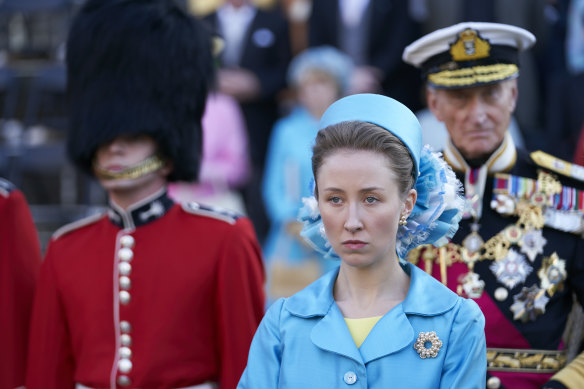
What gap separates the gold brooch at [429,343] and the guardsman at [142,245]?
107 cm

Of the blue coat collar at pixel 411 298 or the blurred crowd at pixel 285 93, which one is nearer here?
the blue coat collar at pixel 411 298

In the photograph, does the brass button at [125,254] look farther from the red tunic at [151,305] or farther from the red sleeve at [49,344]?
the red sleeve at [49,344]

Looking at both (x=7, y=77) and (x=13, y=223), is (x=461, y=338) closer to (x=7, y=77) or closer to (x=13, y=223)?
(x=13, y=223)

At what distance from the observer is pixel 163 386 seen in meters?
3.63

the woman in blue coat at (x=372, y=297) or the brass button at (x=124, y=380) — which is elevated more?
the woman in blue coat at (x=372, y=297)

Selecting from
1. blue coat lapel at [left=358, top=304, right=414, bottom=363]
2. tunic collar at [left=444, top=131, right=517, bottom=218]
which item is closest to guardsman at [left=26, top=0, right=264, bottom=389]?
tunic collar at [left=444, top=131, right=517, bottom=218]

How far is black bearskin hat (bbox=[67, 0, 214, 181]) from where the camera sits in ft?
13.0

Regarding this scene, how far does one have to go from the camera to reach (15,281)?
13.2ft

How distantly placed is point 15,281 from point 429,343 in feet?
6.61

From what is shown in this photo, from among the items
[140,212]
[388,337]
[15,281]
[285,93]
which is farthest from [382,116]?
[285,93]

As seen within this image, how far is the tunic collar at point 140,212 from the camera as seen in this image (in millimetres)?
3861

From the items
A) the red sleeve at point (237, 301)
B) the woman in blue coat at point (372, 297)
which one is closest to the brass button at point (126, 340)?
the red sleeve at point (237, 301)

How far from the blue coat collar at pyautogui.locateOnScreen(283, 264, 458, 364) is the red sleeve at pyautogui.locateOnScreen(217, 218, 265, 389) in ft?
2.47

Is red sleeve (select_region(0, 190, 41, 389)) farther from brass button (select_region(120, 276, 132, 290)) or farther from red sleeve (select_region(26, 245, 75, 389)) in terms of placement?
brass button (select_region(120, 276, 132, 290))
